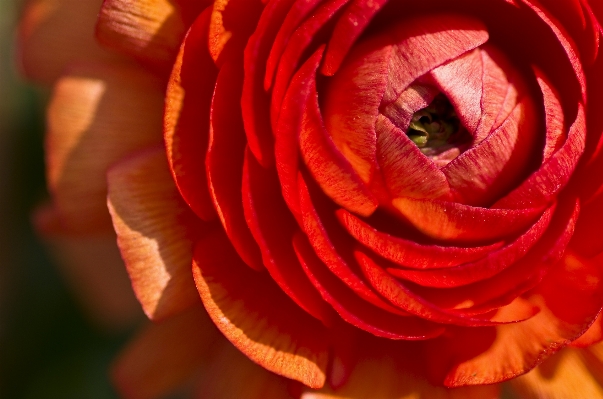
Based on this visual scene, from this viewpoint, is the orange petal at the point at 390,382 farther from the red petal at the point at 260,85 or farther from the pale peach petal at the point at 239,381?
the red petal at the point at 260,85

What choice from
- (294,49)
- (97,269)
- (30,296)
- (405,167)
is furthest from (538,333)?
(30,296)

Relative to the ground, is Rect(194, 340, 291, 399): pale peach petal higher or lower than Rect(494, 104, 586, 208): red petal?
lower

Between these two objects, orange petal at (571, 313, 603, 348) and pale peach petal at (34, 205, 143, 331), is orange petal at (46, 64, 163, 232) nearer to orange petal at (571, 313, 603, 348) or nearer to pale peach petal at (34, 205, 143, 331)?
pale peach petal at (34, 205, 143, 331)

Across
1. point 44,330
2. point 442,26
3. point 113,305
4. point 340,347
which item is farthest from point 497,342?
point 44,330

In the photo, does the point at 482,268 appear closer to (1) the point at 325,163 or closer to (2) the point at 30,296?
(1) the point at 325,163

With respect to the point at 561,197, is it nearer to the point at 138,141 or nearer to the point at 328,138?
the point at 328,138

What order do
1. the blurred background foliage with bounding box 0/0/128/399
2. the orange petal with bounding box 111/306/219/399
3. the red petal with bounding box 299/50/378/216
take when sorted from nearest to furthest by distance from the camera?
the red petal with bounding box 299/50/378/216
the orange petal with bounding box 111/306/219/399
the blurred background foliage with bounding box 0/0/128/399

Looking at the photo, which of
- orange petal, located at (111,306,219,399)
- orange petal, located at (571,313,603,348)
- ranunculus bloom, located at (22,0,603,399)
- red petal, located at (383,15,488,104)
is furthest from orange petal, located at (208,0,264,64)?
orange petal, located at (571,313,603,348)
